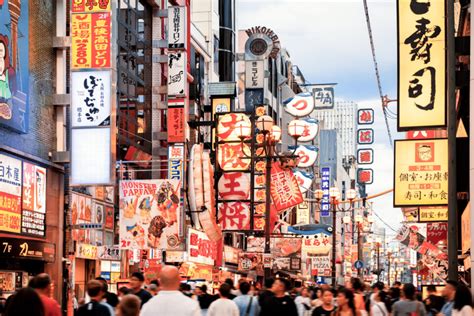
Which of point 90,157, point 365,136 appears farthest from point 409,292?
point 365,136

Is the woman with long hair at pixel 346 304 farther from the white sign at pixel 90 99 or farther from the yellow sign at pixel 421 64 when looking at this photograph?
the white sign at pixel 90 99

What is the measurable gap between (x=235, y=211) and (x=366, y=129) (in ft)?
247

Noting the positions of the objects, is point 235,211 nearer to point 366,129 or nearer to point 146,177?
point 146,177

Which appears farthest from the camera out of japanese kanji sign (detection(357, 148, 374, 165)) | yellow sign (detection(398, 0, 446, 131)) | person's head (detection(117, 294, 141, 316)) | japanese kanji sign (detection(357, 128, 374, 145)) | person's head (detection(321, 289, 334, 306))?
japanese kanji sign (detection(357, 148, 374, 165))

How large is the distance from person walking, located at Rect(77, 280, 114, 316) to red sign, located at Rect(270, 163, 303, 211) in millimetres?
28751

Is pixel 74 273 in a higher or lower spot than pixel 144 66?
lower

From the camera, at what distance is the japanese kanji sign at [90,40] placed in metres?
34.3

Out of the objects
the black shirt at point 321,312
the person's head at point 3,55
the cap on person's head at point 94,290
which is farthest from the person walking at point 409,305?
the person's head at point 3,55

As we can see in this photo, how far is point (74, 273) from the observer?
3791 centimetres

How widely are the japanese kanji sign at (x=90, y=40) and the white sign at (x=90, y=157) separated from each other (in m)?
2.38

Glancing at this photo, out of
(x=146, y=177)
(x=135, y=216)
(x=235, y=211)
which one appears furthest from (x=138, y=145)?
(x=135, y=216)

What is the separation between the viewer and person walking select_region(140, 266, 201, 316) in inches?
422

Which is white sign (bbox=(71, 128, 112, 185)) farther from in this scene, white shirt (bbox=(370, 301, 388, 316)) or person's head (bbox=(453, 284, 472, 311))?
person's head (bbox=(453, 284, 472, 311))

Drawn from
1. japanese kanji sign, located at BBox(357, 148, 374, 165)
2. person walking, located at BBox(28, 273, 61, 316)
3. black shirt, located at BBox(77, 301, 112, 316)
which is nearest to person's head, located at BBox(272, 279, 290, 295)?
black shirt, located at BBox(77, 301, 112, 316)
